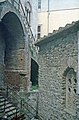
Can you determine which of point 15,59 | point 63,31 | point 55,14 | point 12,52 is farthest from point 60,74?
point 55,14

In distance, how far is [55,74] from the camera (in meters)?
10.1

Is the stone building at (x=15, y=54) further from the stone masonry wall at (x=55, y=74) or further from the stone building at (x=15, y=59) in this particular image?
the stone masonry wall at (x=55, y=74)

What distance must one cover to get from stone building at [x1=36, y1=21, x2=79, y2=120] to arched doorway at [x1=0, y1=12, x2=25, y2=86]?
4.58m

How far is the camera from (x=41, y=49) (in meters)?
11.9

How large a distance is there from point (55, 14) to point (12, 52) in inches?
397

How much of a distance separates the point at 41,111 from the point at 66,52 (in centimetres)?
405

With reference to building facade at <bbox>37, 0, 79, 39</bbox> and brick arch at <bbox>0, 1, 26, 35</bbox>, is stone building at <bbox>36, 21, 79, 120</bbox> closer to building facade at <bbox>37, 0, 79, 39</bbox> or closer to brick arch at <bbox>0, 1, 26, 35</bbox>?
brick arch at <bbox>0, 1, 26, 35</bbox>

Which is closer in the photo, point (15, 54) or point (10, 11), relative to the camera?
point (10, 11)

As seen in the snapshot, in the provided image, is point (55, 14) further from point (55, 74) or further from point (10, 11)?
point (55, 74)

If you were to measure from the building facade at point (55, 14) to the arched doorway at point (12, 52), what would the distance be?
877 centimetres

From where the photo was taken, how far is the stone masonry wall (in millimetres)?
8734

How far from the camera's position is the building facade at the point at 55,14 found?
24.4m

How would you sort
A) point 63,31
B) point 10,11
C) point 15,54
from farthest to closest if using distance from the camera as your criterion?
point 15,54 → point 10,11 → point 63,31

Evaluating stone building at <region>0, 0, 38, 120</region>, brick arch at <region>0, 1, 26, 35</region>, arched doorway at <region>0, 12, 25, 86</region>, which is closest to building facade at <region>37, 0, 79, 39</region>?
stone building at <region>0, 0, 38, 120</region>
